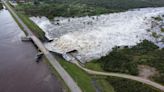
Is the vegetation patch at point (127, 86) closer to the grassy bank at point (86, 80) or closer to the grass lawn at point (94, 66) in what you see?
the grassy bank at point (86, 80)

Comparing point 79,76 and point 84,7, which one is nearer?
point 79,76

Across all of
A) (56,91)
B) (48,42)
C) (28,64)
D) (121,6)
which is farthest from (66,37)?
(121,6)

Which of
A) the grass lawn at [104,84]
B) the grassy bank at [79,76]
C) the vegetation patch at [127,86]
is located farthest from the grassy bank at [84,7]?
the vegetation patch at [127,86]

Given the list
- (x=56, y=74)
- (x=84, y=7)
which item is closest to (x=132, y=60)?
(x=56, y=74)

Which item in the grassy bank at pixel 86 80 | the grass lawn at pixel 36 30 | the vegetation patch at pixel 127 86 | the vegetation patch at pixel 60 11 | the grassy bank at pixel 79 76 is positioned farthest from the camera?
the vegetation patch at pixel 60 11

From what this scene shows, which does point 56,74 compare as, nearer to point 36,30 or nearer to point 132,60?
point 132,60
